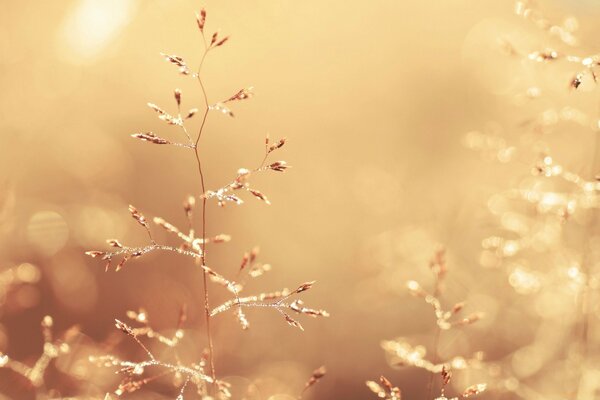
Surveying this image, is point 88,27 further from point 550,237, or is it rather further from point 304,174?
point 550,237

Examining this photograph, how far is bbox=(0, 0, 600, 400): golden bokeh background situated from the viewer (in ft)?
15.6

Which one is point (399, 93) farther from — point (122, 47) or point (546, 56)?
point (546, 56)

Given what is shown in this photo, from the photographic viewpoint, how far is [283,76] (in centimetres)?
792

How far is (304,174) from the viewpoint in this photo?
7.46 m

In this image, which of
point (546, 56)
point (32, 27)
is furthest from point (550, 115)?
point (32, 27)

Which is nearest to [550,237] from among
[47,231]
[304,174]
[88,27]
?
[47,231]

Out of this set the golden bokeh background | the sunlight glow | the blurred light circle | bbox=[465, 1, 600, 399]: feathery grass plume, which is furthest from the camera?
the sunlight glow

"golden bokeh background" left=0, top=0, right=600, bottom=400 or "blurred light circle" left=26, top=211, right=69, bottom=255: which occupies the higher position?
"golden bokeh background" left=0, top=0, right=600, bottom=400

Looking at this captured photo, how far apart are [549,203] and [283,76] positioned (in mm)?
5988

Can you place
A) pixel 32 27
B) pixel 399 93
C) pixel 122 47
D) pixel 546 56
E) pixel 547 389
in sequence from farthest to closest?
1. pixel 399 93
2. pixel 122 47
3. pixel 32 27
4. pixel 547 389
5. pixel 546 56

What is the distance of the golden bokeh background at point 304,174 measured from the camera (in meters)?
4.77

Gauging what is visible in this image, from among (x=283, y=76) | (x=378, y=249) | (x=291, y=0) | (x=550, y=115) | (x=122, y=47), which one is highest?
(x=291, y=0)

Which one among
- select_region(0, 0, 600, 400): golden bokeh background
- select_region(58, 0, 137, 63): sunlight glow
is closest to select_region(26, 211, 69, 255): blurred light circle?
select_region(0, 0, 600, 400): golden bokeh background

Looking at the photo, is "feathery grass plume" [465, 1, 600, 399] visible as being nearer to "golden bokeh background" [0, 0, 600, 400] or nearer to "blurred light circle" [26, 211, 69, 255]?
"golden bokeh background" [0, 0, 600, 400]
